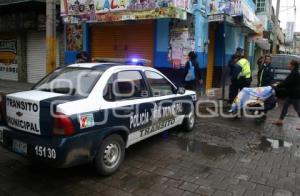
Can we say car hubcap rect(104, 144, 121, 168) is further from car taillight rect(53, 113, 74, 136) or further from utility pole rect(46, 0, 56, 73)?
utility pole rect(46, 0, 56, 73)

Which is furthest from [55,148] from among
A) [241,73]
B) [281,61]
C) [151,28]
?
[281,61]

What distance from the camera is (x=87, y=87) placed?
14.3 feet

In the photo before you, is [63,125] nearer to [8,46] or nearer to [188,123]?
[188,123]

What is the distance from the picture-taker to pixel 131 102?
15.8 ft

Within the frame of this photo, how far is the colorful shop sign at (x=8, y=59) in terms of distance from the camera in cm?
1576

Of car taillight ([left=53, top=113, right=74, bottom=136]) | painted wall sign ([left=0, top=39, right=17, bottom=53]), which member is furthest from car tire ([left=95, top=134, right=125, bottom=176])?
painted wall sign ([left=0, top=39, right=17, bottom=53])

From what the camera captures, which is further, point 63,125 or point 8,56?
point 8,56

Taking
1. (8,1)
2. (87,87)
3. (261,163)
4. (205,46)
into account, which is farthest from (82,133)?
(8,1)

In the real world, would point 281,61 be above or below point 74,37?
below

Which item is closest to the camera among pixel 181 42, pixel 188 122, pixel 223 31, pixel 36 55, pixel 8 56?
pixel 188 122

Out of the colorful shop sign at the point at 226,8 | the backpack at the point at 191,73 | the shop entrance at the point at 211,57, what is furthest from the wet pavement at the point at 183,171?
the shop entrance at the point at 211,57

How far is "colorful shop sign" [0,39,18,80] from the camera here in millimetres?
15758

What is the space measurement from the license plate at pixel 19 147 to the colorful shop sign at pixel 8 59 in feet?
41.7

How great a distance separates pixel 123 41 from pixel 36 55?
5089 millimetres
